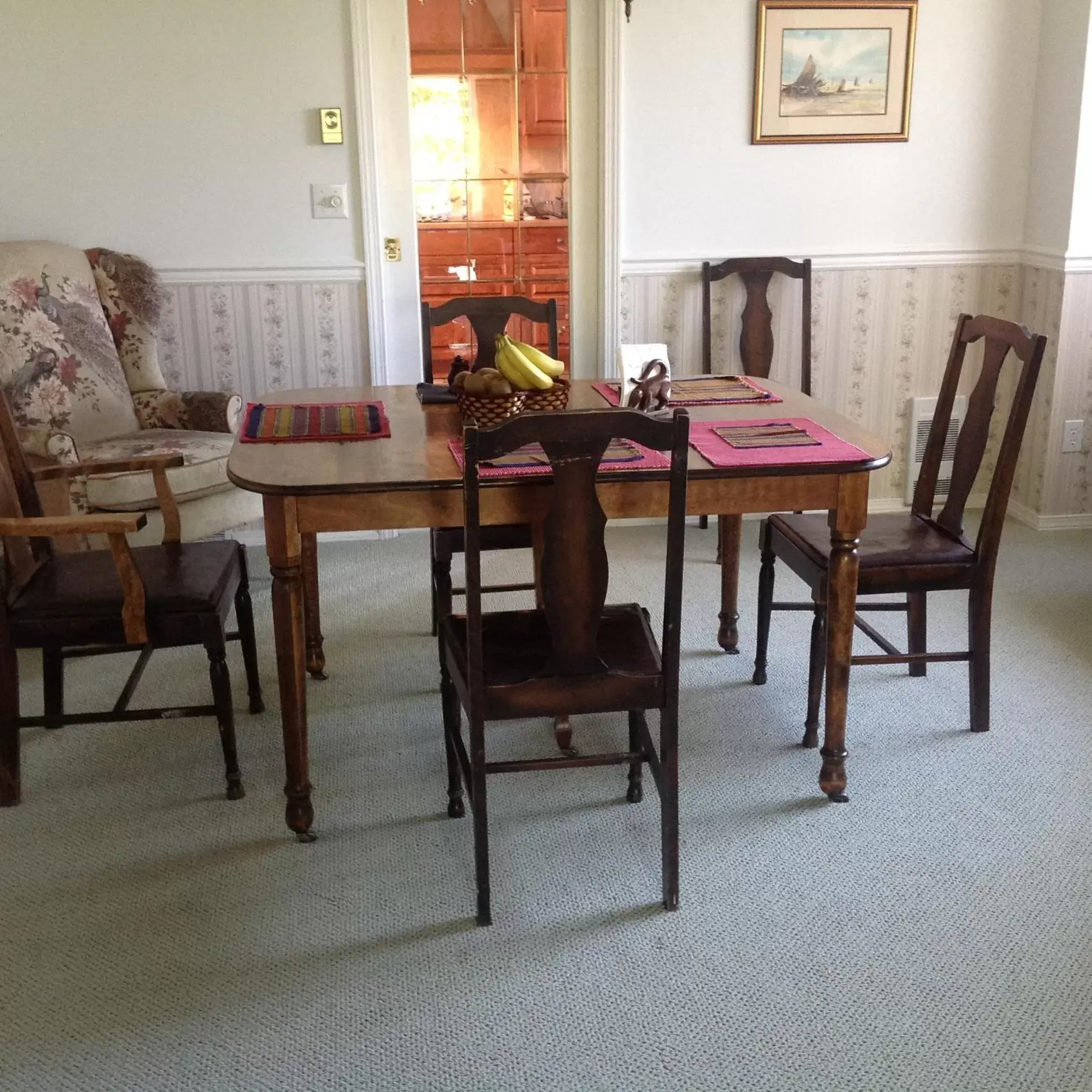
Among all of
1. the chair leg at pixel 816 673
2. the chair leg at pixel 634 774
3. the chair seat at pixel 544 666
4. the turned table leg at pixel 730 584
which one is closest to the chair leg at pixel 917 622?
the chair leg at pixel 816 673

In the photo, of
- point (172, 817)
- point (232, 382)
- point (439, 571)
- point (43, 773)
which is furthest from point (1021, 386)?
point (232, 382)

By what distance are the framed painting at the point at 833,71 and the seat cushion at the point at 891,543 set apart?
1885 millimetres

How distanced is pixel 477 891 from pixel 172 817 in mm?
748

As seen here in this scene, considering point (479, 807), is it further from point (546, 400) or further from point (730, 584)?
point (730, 584)

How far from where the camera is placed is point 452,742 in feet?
7.60

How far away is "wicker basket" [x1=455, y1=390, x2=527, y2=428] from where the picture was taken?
234 centimetres

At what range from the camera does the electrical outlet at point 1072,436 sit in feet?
13.6

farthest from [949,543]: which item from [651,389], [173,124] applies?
[173,124]

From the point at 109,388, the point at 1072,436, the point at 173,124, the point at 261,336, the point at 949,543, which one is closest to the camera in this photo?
the point at 949,543

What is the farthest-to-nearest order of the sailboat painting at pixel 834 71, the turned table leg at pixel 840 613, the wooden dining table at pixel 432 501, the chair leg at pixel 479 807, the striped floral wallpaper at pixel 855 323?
the striped floral wallpaper at pixel 855 323
the sailboat painting at pixel 834 71
the turned table leg at pixel 840 613
the wooden dining table at pixel 432 501
the chair leg at pixel 479 807

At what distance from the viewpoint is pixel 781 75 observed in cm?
399

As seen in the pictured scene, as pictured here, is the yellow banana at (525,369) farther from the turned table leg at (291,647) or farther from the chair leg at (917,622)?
the chair leg at (917,622)

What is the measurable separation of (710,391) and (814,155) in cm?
173

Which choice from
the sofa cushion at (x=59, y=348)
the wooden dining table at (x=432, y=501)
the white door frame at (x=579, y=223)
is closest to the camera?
the wooden dining table at (x=432, y=501)
